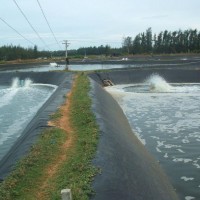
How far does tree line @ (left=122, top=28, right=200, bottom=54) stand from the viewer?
131375mm

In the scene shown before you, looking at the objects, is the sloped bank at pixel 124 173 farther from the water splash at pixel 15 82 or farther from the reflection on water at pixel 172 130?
the water splash at pixel 15 82

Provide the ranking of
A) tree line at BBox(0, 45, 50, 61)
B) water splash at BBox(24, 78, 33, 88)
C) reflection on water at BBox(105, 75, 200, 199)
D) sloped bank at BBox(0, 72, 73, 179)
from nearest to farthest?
sloped bank at BBox(0, 72, 73, 179)
reflection on water at BBox(105, 75, 200, 199)
water splash at BBox(24, 78, 33, 88)
tree line at BBox(0, 45, 50, 61)

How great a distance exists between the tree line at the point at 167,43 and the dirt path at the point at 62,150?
113181mm

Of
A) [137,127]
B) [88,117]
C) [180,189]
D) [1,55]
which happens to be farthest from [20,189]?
[1,55]

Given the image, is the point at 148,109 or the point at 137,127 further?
the point at 148,109

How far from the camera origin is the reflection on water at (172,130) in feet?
46.1

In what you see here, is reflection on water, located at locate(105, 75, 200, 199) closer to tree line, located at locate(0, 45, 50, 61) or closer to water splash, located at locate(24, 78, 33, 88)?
water splash, located at locate(24, 78, 33, 88)

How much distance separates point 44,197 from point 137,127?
1398cm

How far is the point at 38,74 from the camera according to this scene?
201ft

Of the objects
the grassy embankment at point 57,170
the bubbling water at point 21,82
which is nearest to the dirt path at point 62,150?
the grassy embankment at point 57,170

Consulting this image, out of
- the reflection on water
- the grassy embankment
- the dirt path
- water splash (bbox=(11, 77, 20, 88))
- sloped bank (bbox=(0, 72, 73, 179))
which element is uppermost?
the grassy embankment

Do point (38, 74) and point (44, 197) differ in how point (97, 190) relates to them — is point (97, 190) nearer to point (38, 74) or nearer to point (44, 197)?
point (44, 197)

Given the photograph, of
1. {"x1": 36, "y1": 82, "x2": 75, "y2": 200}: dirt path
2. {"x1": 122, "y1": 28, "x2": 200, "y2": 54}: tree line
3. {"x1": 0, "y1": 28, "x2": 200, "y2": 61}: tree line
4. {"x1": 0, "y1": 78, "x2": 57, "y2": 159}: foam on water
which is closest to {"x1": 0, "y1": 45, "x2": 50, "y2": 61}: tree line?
{"x1": 0, "y1": 28, "x2": 200, "y2": 61}: tree line

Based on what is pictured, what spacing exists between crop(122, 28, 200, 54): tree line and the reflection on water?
97.2 meters
